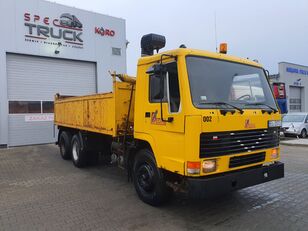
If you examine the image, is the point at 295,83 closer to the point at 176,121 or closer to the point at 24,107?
the point at 24,107

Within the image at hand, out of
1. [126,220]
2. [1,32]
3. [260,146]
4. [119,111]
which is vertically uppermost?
[1,32]

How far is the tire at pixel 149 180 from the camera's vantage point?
17.3 feet

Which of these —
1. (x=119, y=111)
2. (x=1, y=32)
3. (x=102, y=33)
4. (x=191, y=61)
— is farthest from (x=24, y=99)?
(x=191, y=61)

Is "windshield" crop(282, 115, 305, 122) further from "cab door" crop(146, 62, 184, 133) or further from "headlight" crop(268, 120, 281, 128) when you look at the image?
"cab door" crop(146, 62, 184, 133)

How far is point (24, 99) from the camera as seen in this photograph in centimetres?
1484

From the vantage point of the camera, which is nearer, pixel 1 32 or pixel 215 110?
pixel 215 110

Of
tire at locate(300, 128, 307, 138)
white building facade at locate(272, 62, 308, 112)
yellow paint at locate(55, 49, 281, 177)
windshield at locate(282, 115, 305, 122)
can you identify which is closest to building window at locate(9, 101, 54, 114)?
yellow paint at locate(55, 49, 281, 177)

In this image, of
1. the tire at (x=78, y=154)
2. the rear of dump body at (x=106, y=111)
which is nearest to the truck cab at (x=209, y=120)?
the rear of dump body at (x=106, y=111)

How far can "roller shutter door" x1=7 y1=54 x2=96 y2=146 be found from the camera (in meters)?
14.5

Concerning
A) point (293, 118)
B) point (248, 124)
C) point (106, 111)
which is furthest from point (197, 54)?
point (293, 118)

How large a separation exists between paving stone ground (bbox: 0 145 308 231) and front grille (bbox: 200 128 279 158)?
1.11 meters

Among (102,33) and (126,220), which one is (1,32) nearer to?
(102,33)

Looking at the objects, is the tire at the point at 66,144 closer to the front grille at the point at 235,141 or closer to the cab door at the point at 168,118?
the cab door at the point at 168,118

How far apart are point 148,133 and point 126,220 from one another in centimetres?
152
